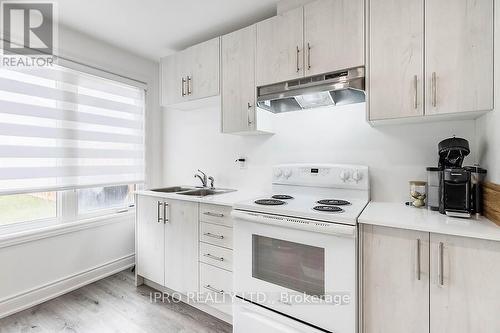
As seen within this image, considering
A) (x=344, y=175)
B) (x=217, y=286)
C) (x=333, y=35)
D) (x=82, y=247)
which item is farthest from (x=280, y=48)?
(x=82, y=247)

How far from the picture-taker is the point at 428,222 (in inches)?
48.6

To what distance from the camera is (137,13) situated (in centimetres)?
210

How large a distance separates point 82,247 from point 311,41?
9.45 feet

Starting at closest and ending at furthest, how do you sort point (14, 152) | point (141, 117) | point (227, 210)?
point (227, 210), point (14, 152), point (141, 117)

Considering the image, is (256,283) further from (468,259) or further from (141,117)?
(141,117)

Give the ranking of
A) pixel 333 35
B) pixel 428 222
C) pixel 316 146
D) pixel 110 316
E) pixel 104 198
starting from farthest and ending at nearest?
1. pixel 104 198
2. pixel 316 146
3. pixel 110 316
4. pixel 333 35
5. pixel 428 222

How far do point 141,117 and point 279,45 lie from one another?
79.0 inches

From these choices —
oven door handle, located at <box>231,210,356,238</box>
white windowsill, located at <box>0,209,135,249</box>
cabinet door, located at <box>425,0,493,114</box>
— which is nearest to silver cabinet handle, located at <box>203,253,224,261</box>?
oven door handle, located at <box>231,210,356,238</box>

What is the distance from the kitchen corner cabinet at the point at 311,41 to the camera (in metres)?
1.62

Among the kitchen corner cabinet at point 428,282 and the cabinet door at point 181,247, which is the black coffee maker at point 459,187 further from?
the cabinet door at point 181,247

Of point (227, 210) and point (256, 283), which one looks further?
point (227, 210)

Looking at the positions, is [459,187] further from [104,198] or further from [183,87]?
[104,198]

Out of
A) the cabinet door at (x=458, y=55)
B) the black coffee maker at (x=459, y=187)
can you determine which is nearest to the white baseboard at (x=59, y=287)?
the black coffee maker at (x=459, y=187)

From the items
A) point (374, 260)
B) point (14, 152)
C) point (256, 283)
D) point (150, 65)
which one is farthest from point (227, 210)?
point (150, 65)
